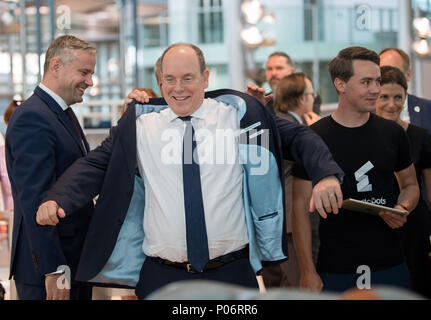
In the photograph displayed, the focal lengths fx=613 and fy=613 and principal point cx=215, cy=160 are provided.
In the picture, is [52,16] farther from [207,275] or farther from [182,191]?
[207,275]

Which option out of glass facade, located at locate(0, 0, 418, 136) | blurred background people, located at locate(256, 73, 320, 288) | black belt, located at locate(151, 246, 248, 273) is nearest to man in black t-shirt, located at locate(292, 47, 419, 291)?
black belt, located at locate(151, 246, 248, 273)

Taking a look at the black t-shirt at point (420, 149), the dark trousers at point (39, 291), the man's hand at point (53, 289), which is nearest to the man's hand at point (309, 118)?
the black t-shirt at point (420, 149)

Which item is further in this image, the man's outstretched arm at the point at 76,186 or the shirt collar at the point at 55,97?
the shirt collar at the point at 55,97

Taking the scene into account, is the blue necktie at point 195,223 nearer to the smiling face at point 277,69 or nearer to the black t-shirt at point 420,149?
the black t-shirt at point 420,149

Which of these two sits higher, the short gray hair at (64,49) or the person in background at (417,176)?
the short gray hair at (64,49)

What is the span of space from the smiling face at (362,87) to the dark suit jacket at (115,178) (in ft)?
1.22

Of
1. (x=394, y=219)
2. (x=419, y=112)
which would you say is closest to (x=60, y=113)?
(x=394, y=219)

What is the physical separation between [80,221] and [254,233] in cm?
68

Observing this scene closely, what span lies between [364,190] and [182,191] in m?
0.72

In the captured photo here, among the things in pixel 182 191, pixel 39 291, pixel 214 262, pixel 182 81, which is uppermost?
pixel 182 81

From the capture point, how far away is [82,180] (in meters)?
2.05

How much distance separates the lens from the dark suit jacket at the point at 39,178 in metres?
2.15
